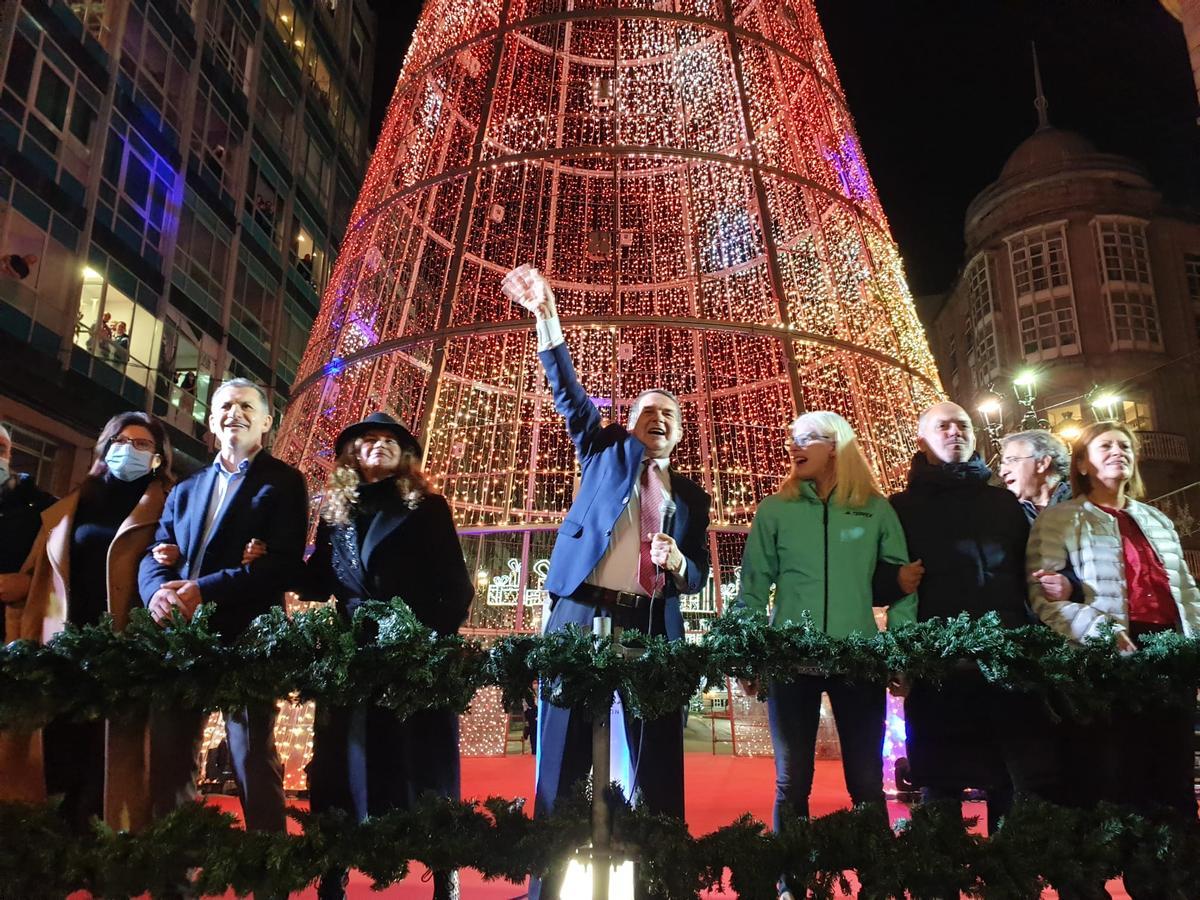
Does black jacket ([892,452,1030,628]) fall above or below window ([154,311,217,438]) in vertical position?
below

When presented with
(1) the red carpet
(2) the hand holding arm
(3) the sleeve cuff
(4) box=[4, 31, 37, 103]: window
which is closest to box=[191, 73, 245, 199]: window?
(4) box=[4, 31, 37, 103]: window

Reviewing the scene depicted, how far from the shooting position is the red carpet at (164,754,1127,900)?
286cm

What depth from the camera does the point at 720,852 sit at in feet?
6.31

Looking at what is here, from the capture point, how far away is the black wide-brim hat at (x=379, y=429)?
301 centimetres

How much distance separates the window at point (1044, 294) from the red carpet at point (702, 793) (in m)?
21.6

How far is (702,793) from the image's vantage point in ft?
16.2

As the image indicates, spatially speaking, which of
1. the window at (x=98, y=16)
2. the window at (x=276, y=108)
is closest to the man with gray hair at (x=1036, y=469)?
the window at (x=98, y=16)

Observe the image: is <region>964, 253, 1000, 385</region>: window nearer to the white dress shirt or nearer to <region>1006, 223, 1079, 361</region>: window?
<region>1006, 223, 1079, 361</region>: window

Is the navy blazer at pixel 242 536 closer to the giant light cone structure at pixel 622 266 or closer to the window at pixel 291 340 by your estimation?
the giant light cone structure at pixel 622 266

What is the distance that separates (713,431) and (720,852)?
16.1 ft

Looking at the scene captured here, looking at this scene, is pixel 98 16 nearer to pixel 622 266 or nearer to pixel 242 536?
pixel 622 266

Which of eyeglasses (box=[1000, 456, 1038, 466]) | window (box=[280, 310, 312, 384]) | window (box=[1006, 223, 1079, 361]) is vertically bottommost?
eyeglasses (box=[1000, 456, 1038, 466])

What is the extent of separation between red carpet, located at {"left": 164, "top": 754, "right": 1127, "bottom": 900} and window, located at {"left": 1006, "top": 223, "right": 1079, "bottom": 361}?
2156 centimetres

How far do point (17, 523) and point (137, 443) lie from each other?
72cm
